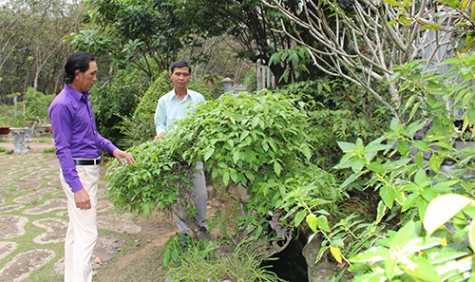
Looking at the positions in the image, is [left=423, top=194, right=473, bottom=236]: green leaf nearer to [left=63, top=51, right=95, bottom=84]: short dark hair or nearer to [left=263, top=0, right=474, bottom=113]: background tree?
[left=263, top=0, right=474, bottom=113]: background tree

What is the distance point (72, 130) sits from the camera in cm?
237

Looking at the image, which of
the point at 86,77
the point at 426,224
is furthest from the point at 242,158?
the point at 426,224

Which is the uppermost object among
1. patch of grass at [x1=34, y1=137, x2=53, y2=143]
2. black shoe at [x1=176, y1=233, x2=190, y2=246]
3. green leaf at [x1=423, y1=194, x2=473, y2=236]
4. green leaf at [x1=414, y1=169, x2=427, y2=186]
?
green leaf at [x1=423, y1=194, x2=473, y2=236]

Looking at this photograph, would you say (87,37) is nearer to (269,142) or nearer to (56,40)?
(269,142)

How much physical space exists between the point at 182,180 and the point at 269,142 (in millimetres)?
875

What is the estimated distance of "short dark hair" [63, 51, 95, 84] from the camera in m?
2.36

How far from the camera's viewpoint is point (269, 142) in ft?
6.60

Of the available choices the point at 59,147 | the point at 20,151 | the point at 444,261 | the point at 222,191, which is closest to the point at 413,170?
the point at 444,261

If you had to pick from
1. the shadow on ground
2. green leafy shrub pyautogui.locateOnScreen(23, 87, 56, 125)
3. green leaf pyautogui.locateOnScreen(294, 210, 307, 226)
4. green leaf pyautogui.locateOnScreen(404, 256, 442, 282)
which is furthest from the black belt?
green leafy shrub pyautogui.locateOnScreen(23, 87, 56, 125)

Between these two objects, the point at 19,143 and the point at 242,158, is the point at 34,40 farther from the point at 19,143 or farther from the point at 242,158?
the point at 242,158

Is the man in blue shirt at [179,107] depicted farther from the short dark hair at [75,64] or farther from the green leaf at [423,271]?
the green leaf at [423,271]

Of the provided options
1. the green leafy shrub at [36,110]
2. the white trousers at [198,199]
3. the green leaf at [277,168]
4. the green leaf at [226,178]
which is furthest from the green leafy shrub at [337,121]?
the green leafy shrub at [36,110]

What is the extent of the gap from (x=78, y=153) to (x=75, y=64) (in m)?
0.57

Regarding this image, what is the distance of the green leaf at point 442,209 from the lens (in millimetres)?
597
